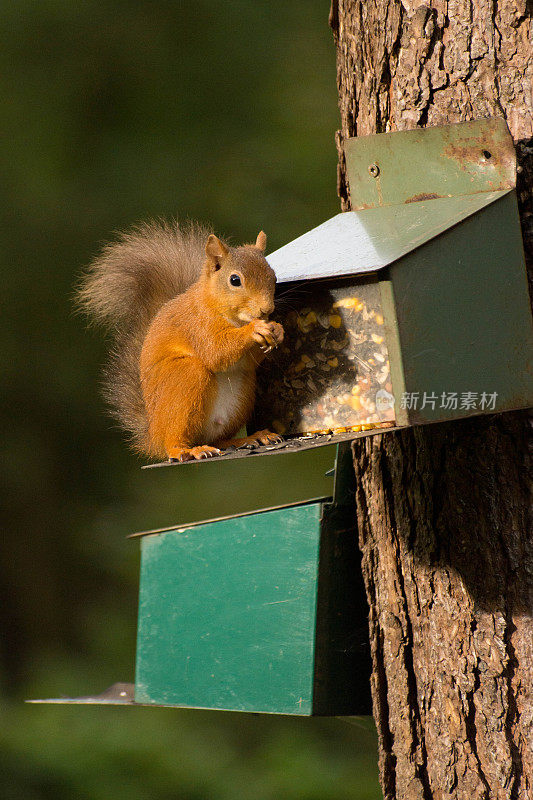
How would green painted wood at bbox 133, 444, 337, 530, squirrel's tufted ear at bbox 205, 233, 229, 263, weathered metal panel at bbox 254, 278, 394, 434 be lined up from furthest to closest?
green painted wood at bbox 133, 444, 337, 530 < squirrel's tufted ear at bbox 205, 233, 229, 263 < weathered metal panel at bbox 254, 278, 394, 434

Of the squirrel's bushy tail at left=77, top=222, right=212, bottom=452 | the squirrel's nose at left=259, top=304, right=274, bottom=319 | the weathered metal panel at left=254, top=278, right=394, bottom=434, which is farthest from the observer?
the squirrel's bushy tail at left=77, top=222, right=212, bottom=452

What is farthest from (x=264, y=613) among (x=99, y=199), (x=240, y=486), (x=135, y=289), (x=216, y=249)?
(x=99, y=199)

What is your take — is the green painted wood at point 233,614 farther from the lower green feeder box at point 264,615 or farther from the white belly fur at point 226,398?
the white belly fur at point 226,398

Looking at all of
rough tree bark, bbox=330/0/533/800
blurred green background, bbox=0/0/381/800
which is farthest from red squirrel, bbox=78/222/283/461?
blurred green background, bbox=0/0/381/800

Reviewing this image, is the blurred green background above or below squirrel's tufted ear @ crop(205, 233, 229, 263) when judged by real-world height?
above

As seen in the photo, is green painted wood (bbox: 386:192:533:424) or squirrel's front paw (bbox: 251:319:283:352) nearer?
green painted wood (bbox: 386:192:533:424)

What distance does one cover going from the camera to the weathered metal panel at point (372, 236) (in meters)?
1.61

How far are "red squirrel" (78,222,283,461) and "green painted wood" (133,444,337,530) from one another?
2.09 metres

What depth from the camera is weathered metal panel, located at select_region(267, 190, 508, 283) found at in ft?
5.27

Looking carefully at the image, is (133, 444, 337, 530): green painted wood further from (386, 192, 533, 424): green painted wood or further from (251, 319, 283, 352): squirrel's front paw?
(386, 192, 533, 424): green painted wood

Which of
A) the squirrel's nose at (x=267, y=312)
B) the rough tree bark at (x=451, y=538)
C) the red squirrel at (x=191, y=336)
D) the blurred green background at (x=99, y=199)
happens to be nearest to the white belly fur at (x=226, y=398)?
the red squirrel at (x=191, y=336)

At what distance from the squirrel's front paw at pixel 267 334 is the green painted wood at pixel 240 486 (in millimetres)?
2706

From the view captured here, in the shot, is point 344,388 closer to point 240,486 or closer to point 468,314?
point 468,314

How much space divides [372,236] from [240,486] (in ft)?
9.91
